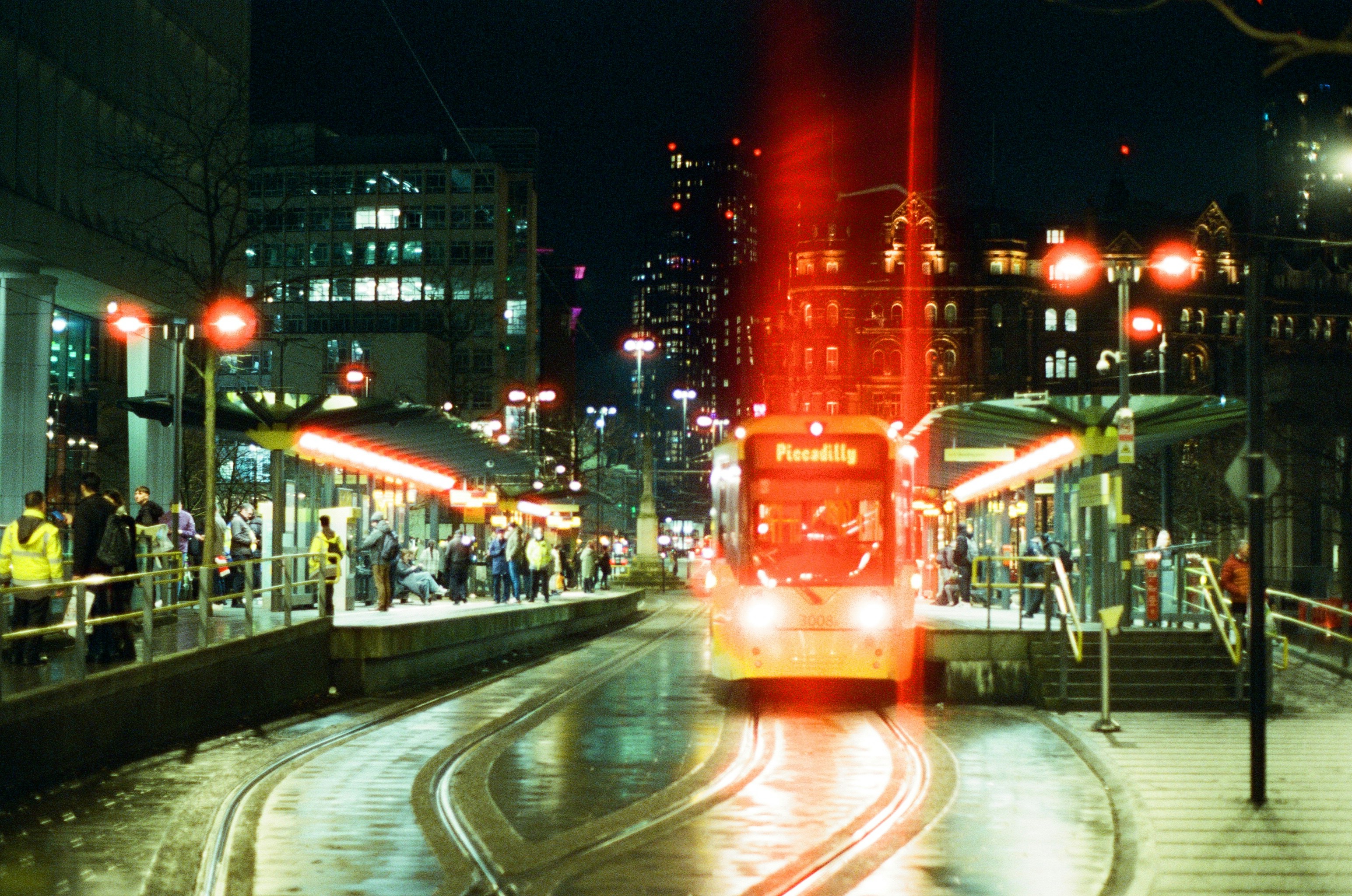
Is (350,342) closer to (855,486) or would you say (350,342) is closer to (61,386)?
(61,386)

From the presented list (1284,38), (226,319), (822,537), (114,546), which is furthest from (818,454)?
(1284,38)

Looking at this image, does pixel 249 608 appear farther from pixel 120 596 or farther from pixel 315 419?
pixel 315 419

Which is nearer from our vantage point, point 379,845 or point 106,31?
point 379,845

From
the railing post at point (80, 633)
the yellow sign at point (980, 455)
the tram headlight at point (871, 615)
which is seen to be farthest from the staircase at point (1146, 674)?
the railing post at point (80, 633)

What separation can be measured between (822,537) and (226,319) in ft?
32.1

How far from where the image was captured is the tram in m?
20.8

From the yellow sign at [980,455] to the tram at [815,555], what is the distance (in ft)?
29.7

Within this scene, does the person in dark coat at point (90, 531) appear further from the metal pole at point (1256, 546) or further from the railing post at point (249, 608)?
the metal pole at point (1256, 546)

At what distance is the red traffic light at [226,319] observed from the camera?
25.0 meters

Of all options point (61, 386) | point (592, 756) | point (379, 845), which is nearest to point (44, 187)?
point (61, 386)

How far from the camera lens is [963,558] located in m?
36.7

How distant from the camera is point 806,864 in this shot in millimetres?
10195

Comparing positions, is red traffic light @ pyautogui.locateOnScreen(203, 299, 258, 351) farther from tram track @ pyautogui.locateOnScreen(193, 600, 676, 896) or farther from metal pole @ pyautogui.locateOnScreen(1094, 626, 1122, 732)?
metal pole @ pyautogui.locateOnScreen(1094, 626, 1122, 732)

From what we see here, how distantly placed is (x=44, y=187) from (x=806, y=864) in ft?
108
